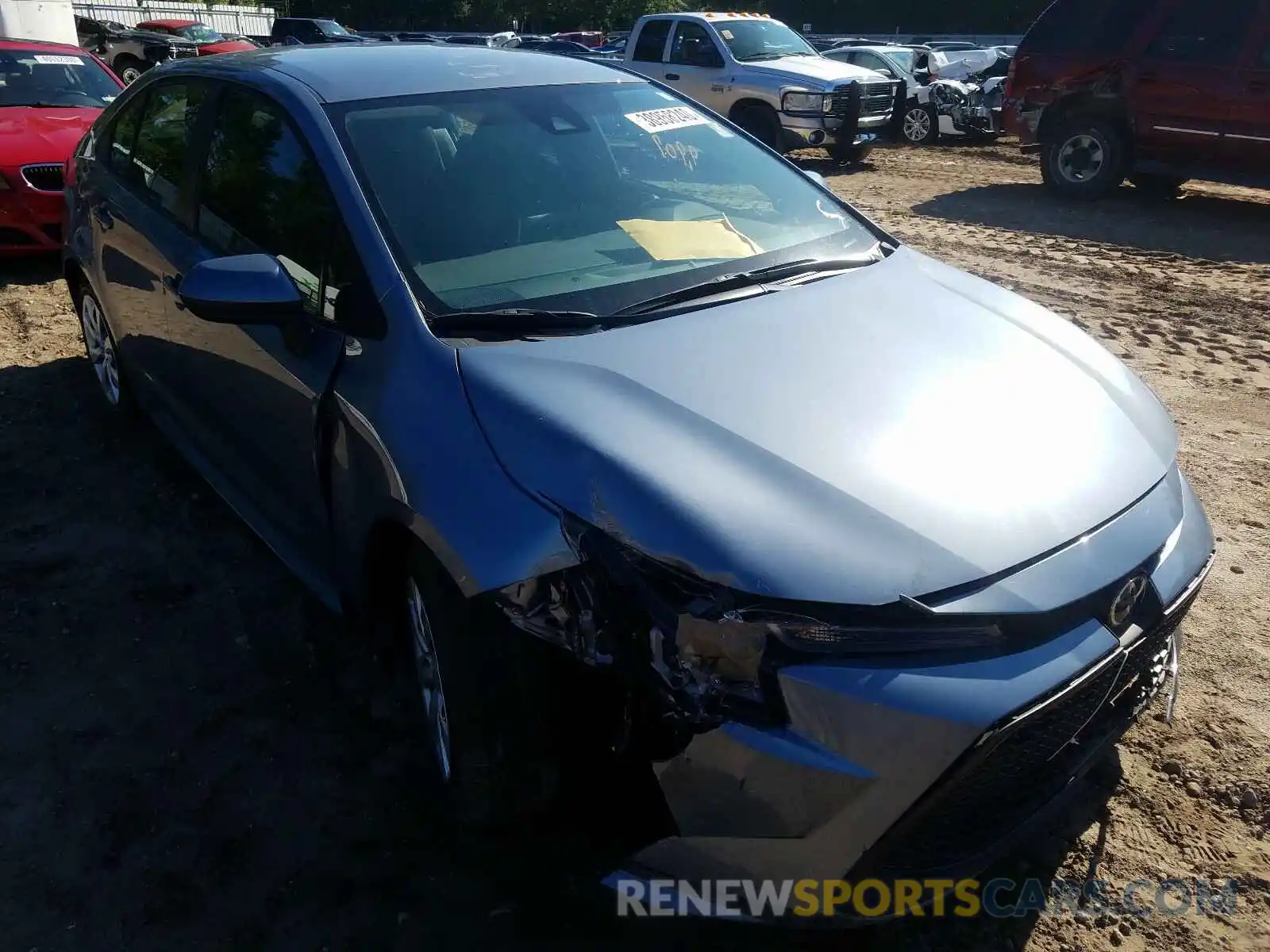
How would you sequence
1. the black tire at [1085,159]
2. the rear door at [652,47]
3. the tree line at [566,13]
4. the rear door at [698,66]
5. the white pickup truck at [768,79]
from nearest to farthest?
the black tire at [1085,159]
the white pickup truck at [768,79]
the rear door at [698,66]
the rear door at [652,47]
the tree line at [566,13]

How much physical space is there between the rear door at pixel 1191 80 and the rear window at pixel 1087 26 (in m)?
0.27

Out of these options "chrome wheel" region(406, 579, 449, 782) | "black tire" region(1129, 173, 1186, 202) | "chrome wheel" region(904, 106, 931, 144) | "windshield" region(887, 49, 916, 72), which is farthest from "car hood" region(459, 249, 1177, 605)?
"windshield" region(887, 49, 916, 72)

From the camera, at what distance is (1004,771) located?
6.04ft

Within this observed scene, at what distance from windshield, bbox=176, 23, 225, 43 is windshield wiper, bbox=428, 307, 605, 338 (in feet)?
74.7

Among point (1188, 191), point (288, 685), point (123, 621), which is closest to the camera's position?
point (288, 685)

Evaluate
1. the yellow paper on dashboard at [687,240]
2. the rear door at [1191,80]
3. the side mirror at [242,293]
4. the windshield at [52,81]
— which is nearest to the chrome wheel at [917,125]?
the rear door at [1191,80]

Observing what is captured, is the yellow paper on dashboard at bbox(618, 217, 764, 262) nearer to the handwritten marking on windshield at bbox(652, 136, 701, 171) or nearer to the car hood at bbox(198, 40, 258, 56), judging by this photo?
the handwritten marking on windshield at bbox(652, 136, 701, 171)

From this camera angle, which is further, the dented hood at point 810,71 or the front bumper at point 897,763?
the dented hood at point 810,71

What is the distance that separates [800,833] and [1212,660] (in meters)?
1.97

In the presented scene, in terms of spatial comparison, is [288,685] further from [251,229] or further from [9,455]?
[9,455]

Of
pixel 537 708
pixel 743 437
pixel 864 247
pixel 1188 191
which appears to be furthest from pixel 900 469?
pixel 1188 191

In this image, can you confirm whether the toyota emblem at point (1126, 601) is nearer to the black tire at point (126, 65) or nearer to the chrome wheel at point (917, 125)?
the chrome wheel at point (917, 125)

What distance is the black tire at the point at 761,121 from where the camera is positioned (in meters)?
12.5

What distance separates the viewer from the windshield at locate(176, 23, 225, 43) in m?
21.9
